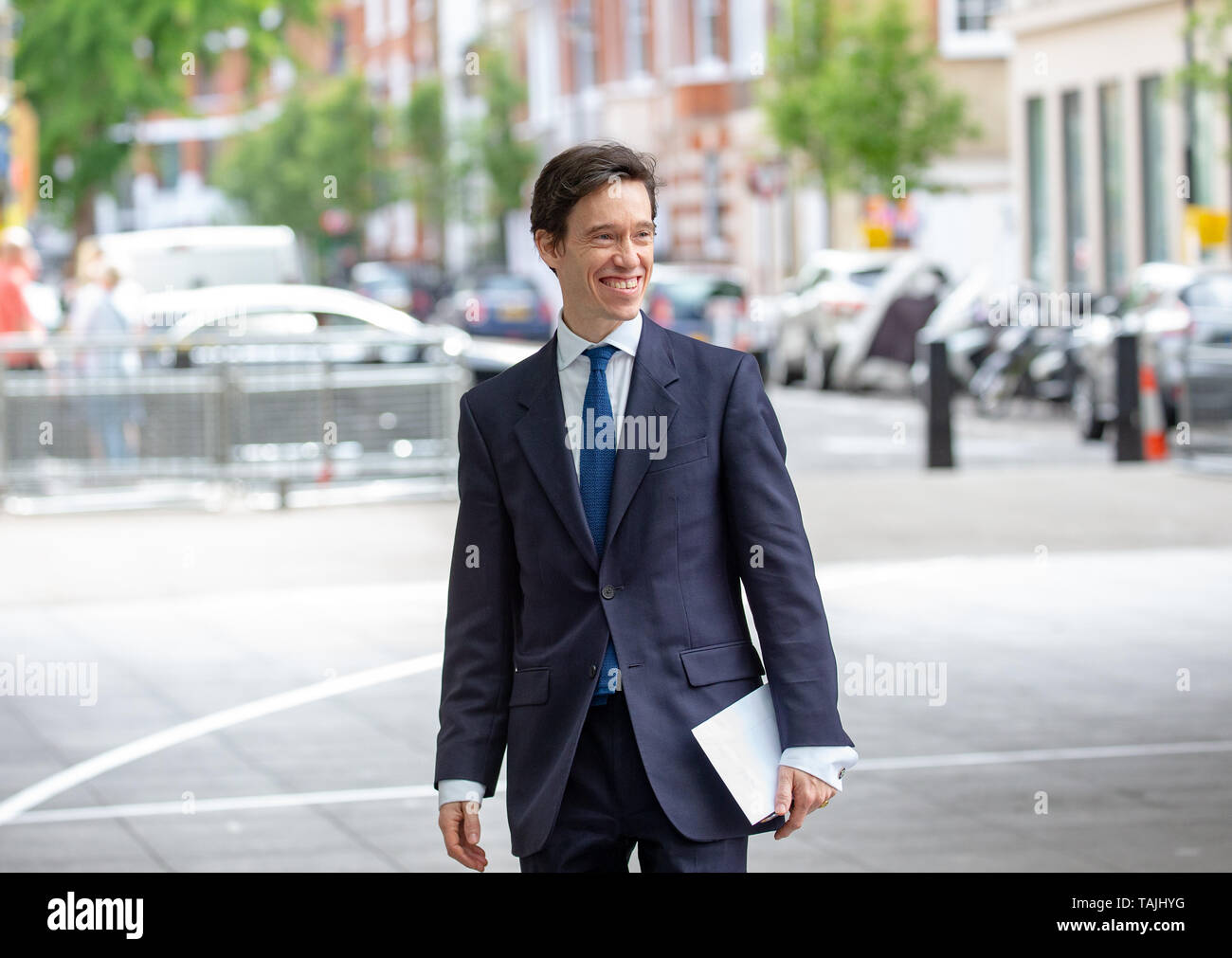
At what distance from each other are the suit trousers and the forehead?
69cm

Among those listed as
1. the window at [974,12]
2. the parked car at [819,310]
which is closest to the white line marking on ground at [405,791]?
the parked car at [819,310]

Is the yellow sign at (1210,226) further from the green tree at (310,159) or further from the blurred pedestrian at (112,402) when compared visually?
the green tree at (310,159)

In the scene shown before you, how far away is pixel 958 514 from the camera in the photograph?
598 inches

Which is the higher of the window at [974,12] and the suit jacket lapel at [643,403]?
the window at [974,12]

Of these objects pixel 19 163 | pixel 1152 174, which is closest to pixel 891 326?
pixel 1152 174

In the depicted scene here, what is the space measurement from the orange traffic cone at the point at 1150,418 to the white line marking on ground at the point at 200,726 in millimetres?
9785

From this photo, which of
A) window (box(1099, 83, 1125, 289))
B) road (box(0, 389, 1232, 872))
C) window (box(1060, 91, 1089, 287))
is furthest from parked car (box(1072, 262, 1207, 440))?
window (box(1060, 91, 1089, 287))

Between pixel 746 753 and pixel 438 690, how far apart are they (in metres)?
5.98

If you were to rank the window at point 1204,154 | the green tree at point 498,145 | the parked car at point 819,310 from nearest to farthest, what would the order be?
the parked car at point 819,310 → the window at point 1204,154 → the green tree at point 498,145

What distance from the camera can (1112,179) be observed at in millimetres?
37688

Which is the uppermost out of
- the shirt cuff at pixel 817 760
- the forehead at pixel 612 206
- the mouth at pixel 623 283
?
the forehead at pixel 612 206

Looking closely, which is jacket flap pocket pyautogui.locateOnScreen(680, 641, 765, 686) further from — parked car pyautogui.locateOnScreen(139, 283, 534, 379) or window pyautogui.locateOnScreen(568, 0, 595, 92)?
window pyautogui.locateOnScreen(568, 0, 595, 92)

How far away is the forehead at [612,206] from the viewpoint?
3.54 m

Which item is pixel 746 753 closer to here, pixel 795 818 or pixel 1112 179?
pixel 795 818
